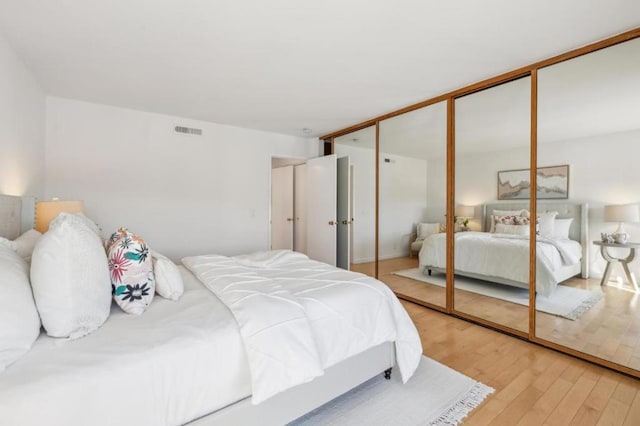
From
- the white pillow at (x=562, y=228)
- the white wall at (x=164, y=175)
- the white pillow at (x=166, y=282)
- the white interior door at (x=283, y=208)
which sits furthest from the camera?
the white interior door at (x=283, y=208)

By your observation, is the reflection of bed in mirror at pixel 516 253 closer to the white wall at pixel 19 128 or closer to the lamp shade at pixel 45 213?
the lamp shade at pixel 45 213

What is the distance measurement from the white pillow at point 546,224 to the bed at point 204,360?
5.36 ft

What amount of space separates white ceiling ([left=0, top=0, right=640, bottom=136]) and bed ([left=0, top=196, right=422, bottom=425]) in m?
1.32

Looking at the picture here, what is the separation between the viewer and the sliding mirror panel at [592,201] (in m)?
2.13

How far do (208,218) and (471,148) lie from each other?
140 inches

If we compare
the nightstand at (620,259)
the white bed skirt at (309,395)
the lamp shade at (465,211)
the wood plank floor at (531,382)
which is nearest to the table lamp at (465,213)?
the lamp shade at (465,211)

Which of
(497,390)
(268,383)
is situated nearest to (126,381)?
(268,383)

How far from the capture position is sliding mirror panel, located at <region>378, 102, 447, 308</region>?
11.2ft

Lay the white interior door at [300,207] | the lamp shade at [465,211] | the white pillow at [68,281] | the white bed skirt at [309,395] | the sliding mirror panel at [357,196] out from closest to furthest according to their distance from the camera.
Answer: the white pillow at [68,281], the white bed skirt at [309,395], the lamp shade at [465,211], the sliding mirror panel at [357,196], the white interior door at [300,207]

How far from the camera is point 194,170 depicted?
4090mm

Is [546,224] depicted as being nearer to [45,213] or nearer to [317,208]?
[317,208]

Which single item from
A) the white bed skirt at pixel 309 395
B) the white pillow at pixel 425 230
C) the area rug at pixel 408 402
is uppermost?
the white pillow at pixel 425 230

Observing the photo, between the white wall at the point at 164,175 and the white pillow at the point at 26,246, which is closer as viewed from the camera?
the white pillow at the point at 26,246

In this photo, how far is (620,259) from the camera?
7.19 feet
